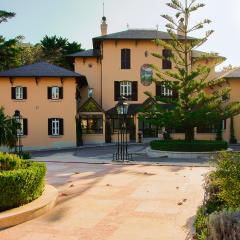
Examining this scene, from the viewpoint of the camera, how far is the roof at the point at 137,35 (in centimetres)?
3850

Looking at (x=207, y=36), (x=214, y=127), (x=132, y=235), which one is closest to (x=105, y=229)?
(x=132, y=235)

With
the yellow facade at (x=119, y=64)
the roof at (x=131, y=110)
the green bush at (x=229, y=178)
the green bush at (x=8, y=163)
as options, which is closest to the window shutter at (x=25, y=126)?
the roof at (x=131, y=110)

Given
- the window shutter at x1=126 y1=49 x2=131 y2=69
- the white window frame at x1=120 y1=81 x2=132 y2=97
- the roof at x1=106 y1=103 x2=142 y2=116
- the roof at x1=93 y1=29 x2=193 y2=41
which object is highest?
the roof at x1=93 y1=29 x2=193 y2=41

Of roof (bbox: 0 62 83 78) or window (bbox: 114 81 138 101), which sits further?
window (bbox: 114 81 138 101)

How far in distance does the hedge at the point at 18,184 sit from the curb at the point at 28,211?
7.5 inches

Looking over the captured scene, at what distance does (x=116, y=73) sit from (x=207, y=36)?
12.5 metres

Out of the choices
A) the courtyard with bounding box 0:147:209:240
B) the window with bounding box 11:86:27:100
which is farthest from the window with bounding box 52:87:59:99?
the courtyard with bounding box 0:147:209:240

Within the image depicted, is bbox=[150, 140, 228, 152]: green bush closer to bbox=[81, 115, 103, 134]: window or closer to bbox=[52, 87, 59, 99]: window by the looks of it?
bbox=[81, 115, 103, 134]: window

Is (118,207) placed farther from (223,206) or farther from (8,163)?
(8,163)

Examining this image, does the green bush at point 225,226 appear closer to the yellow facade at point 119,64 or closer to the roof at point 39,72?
the roof at point 39,72

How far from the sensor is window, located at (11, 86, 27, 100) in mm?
35594

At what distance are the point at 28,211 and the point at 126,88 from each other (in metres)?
30.1

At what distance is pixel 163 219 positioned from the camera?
32.1 feet

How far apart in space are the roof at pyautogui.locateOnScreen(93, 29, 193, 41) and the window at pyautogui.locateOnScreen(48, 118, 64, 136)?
A: 360 inches
